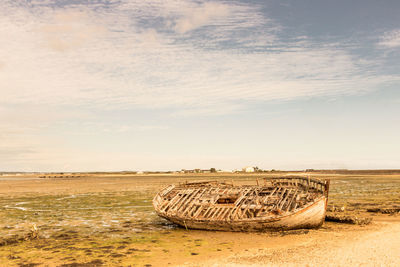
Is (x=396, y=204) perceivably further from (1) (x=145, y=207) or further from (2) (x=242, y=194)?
(1) (x=145, y=207)

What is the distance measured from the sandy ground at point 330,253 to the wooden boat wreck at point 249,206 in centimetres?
117

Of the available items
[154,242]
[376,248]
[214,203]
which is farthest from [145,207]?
[376,248]

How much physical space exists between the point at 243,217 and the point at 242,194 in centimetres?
332

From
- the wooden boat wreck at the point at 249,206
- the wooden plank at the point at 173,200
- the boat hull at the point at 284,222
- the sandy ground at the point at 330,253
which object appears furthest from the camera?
the wooden plank at the point at 173,200

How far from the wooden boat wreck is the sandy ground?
1170 mm

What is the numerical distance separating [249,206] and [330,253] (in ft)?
18.7

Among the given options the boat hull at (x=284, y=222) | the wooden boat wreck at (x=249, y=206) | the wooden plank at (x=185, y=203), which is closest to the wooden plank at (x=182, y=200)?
the wooden boat wreck at (x=249, y=206)

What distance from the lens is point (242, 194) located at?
64.7 ft

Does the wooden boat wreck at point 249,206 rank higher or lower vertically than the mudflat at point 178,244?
higher

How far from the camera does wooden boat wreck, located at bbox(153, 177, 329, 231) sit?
605 inches

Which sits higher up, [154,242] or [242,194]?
[242,194]

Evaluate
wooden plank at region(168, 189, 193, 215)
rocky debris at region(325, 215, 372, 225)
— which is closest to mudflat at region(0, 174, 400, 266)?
rocky debris at region(325, 215, 372, 225)

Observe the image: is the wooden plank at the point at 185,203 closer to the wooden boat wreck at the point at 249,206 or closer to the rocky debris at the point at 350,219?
the wooden boat wreck at the point at 249,206

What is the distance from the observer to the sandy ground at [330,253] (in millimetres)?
10961
